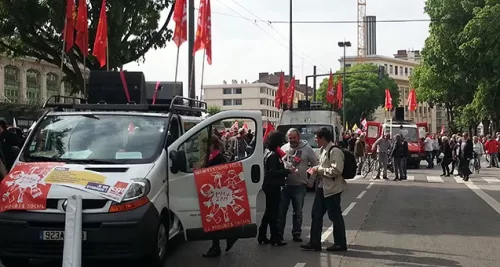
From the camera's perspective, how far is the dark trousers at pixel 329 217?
937 centimetres

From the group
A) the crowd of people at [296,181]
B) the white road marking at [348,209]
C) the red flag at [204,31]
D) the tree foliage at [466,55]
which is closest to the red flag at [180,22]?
the red flag at [204,31]

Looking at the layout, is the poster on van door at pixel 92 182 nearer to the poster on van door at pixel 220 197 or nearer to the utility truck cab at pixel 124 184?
the utility truck cab at pixel 124 184

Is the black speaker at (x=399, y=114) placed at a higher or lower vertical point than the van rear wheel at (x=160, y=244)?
higher

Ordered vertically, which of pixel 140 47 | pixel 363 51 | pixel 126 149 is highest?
pixel 363 51

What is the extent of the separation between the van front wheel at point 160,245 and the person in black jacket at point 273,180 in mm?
1957

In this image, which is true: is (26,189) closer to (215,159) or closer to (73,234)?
(73,234)

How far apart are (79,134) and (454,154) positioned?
69.2 feet

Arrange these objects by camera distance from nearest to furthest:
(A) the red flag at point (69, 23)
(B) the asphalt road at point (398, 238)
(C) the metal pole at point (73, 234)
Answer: (C) the metal pole at point (73, 234)
(B) the asphalt road at point (398, 238)
(A) the red flag at point (69, 23)

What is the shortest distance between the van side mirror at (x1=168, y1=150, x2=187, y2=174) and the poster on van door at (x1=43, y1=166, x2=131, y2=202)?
2.84ft

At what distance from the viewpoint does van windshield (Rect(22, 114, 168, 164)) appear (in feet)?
26.7

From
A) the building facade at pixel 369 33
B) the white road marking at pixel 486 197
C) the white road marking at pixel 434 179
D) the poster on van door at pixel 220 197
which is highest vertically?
the building facade at pixel 369 33

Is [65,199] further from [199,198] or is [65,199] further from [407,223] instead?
[407,223]

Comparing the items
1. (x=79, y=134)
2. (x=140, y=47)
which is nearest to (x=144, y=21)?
(x=140, y=47)

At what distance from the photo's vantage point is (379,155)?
24.8m
